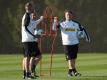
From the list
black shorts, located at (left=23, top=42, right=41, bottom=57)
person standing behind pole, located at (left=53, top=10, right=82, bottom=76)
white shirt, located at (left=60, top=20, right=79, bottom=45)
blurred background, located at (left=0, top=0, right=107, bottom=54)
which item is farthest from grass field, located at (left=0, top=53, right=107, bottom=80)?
blurred background, located at (left=0, top=0, right=107, bottom=54)

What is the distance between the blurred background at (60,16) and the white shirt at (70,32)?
78.7 feet

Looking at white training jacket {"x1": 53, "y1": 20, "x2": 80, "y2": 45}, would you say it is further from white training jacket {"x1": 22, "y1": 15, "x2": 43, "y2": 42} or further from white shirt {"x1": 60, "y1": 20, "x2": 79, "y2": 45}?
white training jacket {"x1": 22, "y1": 15, "x2": 43, "y2": 42}

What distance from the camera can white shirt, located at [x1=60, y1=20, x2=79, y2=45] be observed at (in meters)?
15.7

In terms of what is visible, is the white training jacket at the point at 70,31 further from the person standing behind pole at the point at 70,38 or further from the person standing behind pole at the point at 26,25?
the person standing behind pole at the point at 26,25

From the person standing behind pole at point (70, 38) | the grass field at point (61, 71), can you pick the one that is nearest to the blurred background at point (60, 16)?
the grass field at point (61, 71)

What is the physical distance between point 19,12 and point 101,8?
235 inches

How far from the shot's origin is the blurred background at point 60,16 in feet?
132

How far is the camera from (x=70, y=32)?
1577cm

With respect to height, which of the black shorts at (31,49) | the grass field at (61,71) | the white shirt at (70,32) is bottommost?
the grass field at (61,71)

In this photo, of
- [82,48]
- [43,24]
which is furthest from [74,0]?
[43,24]

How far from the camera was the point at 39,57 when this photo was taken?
1523cm

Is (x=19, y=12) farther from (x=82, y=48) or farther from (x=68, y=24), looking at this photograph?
(x=68, y=24)

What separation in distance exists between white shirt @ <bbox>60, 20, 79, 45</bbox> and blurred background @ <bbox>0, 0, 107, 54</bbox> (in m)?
24.0

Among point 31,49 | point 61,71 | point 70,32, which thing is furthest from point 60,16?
point 31,49
